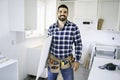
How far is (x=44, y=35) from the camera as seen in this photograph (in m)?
4.27

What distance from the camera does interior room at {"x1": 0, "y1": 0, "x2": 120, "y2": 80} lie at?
7.81ft

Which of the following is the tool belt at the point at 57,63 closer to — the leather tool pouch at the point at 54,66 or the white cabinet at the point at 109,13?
the leather tool pouch at the point at 54,66

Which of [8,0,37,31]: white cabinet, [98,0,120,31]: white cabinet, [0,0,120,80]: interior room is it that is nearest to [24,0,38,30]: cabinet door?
[0,0,120,80]: interior room

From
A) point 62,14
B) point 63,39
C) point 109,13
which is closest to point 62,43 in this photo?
point 63,39

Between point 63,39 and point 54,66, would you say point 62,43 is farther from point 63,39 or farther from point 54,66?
point 54,66

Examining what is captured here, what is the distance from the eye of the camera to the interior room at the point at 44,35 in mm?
2381

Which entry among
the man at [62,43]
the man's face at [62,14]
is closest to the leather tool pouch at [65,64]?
the man at [62,43]

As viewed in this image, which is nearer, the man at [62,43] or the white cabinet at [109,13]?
the man at [62,43]

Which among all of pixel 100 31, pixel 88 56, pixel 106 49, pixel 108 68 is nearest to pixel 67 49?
pixel 108 68

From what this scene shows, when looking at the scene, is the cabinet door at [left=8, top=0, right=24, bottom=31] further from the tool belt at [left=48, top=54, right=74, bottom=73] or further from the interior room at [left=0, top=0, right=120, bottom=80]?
the tool belt at [left=48, top=54, right=74, bottom=73]

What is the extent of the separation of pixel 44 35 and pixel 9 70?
1954 millimetres

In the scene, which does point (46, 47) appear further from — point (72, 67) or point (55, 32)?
point (72, 67)

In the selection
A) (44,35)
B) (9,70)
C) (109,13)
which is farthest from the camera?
(109,13)

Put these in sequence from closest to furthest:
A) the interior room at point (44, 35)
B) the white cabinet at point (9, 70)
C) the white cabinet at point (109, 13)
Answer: the white cabinet at point (9, 70) → the interior room at point (44, 35) → the white cabinet at point (109, 13)
